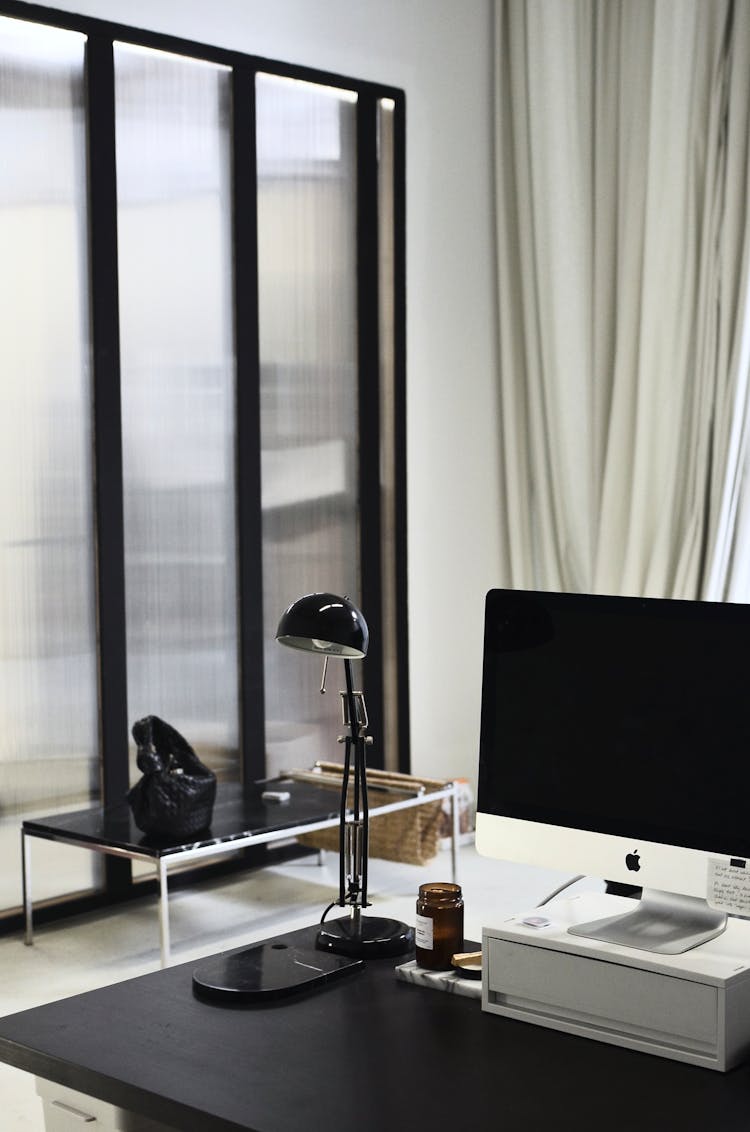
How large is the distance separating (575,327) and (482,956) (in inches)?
145

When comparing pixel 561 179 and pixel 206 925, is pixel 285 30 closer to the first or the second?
pixel 561 179

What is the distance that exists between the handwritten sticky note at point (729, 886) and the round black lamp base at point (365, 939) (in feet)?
1.58

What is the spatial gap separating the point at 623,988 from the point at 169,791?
222cm

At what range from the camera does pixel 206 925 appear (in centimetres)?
396

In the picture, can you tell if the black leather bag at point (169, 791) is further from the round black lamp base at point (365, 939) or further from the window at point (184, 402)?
the round black lamp base at point (365, 939)

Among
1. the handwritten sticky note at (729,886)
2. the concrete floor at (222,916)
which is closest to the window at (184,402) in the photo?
the concrete floor at (222,916)

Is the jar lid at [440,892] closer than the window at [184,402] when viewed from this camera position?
Yes

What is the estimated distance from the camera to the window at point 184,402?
3980 mm

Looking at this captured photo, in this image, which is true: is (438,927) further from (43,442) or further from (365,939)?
(43,442)

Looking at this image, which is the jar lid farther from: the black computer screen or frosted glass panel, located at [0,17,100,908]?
frosted glass panel, located at [0,17,100,908]

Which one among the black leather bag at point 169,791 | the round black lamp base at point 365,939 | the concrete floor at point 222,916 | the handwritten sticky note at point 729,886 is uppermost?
the handwritten sticky note at point 729,886

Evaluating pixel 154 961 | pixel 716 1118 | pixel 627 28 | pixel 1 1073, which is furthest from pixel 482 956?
pixel 627 28

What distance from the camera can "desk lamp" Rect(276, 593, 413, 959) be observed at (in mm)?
1841

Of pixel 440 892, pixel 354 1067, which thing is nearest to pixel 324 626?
pixel 440 892
